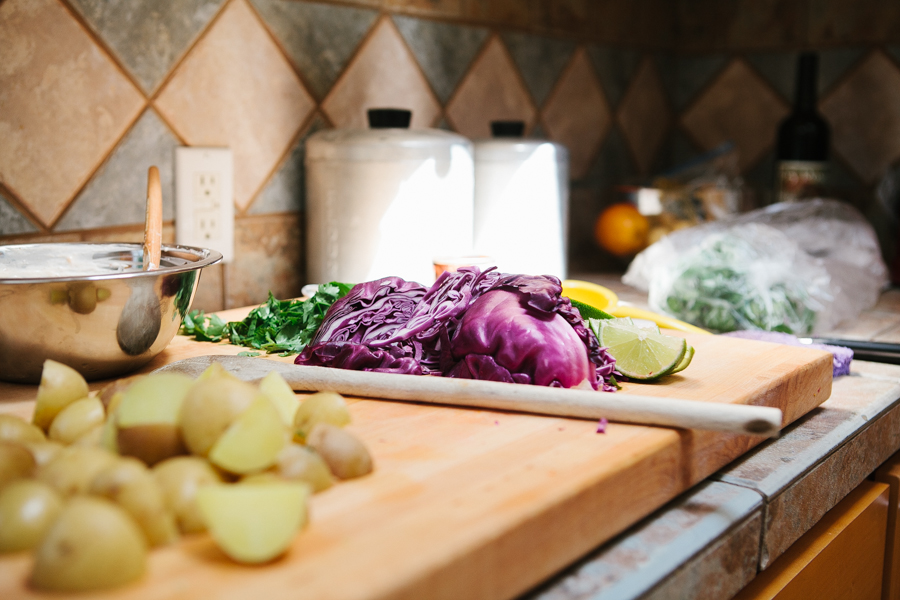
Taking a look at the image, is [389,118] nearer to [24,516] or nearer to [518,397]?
[518,397]

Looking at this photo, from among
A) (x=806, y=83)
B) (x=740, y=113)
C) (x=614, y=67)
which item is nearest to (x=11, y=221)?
(x=614, y=67)

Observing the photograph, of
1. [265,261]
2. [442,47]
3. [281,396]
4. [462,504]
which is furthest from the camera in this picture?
[442,47]

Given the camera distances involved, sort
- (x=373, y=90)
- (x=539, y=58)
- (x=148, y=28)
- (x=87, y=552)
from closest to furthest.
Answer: (x=87, y=552) → (x=148, y=28) → (x=373, y=90) → (x=539, y=58)

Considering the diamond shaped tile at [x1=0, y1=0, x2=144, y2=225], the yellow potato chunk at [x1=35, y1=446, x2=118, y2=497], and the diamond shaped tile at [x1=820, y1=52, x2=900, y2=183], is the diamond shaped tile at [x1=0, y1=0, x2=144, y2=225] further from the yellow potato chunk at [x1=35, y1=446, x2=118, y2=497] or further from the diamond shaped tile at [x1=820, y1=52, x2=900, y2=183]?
the diamond shaped tile at [x1=820, y1=52, x2=900, y2=183]

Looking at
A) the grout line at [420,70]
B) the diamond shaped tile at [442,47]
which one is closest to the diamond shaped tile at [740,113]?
the diamond shaped tile at [442,47]

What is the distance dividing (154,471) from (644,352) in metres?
0.49

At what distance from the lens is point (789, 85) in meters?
1.94

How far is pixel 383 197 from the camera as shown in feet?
3.84

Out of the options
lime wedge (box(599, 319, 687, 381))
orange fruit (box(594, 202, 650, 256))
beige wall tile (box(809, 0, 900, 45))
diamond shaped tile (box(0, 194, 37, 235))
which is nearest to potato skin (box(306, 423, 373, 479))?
lime wedge (box(599, 319, 687, 381))

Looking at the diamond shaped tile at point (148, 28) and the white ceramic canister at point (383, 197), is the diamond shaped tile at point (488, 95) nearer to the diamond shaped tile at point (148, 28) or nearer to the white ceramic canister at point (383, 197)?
the white ceramic canister at point (383, 197)

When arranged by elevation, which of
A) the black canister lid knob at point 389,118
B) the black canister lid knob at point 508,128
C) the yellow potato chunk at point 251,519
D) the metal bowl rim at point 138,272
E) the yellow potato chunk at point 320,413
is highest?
the black canister lid knob at point 508,128

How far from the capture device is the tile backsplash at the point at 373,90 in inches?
39.5

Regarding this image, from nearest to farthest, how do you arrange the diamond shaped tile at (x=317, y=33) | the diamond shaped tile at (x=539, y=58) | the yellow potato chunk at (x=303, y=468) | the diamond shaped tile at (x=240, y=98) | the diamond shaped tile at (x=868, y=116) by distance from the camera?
the yellow potato chunk at (x=303, y=468), the diamond shaped tile at (x=240, y=98), the diamond shaped tile at (x=317, y=33), the diamond shaped tile at (x=539, y=58), the diamond shaped tile at (x=868, y=116)

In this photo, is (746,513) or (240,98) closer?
(746,513)
